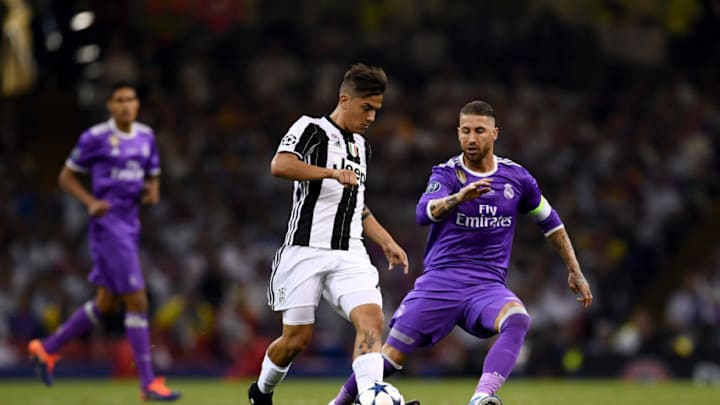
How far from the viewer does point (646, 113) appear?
Answer: 2422cm

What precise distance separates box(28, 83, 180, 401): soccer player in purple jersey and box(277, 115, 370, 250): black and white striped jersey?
3.75 metres

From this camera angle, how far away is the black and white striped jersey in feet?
29.0

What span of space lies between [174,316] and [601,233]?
750 centimetres

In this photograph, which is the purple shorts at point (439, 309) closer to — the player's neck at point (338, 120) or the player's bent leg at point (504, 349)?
the player's bent leg at point (504, 349)

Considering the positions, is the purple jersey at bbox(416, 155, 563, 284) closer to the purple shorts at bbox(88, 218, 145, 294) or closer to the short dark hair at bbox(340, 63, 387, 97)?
the short dark hair at bbox(340, 63, 387, 97)

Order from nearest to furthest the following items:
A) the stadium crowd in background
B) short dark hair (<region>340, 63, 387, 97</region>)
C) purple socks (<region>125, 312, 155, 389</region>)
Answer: short dark hair (<region>340, 63, 387, 97</region>)
purple socks (<region>125, 312, 155, 389</region>)
the stadium crowd in background

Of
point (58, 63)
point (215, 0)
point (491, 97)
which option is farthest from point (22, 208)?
point (491, 97)

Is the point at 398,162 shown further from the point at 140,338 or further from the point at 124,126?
the point at 140,338

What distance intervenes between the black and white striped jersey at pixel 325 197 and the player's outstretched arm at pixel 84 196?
11.5 ft

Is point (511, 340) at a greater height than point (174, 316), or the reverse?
point (511, 340)

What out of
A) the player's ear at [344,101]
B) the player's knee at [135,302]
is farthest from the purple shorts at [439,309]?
the player's knee at [135,302]

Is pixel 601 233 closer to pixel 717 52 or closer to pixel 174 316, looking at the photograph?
pixel 717 52

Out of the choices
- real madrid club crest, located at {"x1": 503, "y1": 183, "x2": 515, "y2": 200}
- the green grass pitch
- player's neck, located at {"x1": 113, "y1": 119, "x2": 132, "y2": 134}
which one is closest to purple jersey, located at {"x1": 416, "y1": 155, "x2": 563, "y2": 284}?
real madrid club crest, located at {"x1": 503, "y1": 183, "x2": 515, "y2": 200}

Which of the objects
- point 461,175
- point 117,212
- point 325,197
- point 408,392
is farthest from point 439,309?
point 408,392
